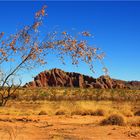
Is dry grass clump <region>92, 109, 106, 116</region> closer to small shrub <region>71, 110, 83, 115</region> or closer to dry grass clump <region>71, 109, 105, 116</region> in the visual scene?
dry grass clump <region>71, 109, 105, 116</region>

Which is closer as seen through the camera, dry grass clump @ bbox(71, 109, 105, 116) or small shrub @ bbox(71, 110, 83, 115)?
dry grass clump @ bbox(71, 109, 105, 116)

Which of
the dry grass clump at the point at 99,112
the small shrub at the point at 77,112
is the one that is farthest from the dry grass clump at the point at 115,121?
the small shrub at the point at 77,112

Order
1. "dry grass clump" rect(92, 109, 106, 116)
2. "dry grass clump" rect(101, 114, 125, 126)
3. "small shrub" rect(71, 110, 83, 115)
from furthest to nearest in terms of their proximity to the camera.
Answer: "small shrub" rect(71, 110, 83, 115)
"dry grass clump" rect(92, 109, 106, 116)
"dry grass clump" rect(101, 114, 125, 126)

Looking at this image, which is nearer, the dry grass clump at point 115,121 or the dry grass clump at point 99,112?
the dry grass clump at point 115,121

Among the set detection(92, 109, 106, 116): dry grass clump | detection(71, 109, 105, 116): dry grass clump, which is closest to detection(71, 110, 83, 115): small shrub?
detection(71, 109, 105, 116): dry grass clump

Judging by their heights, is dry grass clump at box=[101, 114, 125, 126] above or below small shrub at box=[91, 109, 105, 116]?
below

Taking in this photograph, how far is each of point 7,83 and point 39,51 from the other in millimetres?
2932

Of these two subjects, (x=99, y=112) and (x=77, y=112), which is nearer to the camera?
(x=99, y=112)

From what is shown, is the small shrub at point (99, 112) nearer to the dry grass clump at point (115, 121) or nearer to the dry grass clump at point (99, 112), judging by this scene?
the dry grass clump at point (99, 112)

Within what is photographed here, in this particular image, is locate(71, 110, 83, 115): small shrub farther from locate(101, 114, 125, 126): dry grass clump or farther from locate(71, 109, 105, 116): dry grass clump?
locate(101, 114, 125, 126): dry grass clump

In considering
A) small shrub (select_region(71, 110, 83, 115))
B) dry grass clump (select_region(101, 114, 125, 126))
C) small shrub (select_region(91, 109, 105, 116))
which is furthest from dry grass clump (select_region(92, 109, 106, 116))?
dry grass clump (select_region(101, 114, 125, 126))

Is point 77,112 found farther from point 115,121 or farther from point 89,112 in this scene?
point 115,121

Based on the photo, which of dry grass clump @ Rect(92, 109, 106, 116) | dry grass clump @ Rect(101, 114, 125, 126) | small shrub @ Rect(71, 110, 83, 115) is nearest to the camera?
dry grass clump @ Rect(101, 114, 125, 126)

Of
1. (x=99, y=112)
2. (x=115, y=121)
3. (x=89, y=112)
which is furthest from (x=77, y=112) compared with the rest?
(x=115, y=121)
